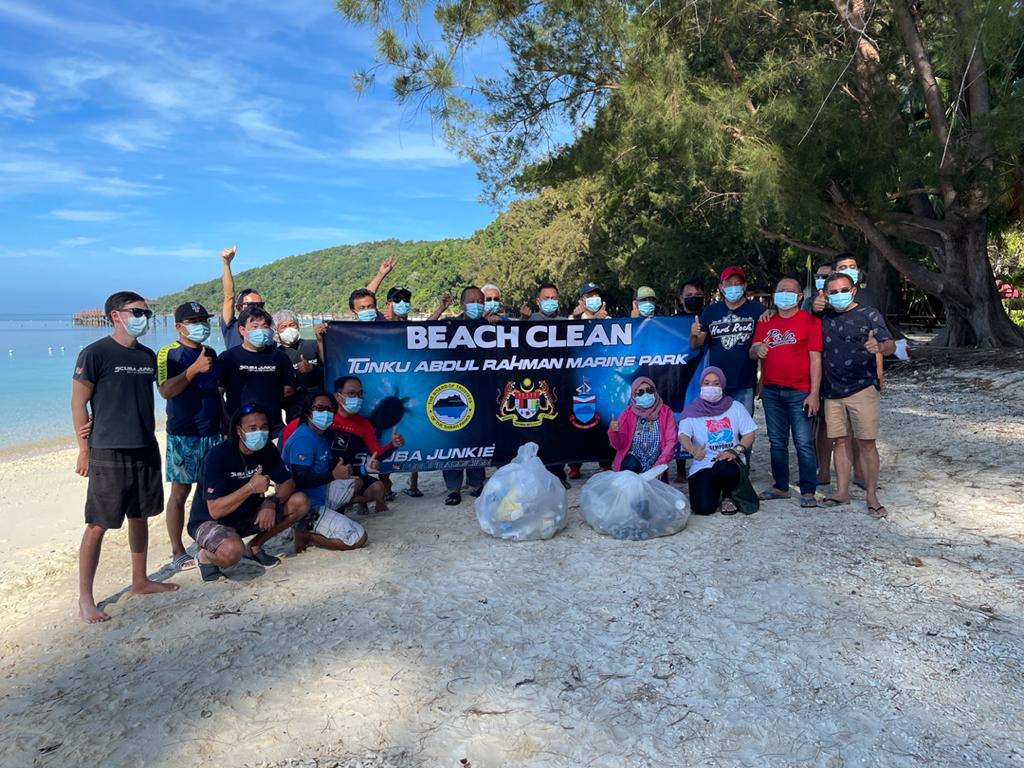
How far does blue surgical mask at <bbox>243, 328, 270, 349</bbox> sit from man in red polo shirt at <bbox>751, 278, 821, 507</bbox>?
150 inches

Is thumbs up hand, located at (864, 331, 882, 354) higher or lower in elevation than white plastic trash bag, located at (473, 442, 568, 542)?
higher

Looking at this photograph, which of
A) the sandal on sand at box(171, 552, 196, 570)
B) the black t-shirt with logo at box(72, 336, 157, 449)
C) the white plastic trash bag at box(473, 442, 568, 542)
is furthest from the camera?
the white plastic trash bag at box(473, 442, 568, 542)

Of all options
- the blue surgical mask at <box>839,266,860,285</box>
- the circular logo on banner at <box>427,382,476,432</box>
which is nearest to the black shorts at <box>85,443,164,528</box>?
the circular logo on banner at <box>427,382,476,432</box>

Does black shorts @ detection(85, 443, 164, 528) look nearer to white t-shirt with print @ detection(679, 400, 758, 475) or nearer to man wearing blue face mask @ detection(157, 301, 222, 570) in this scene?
man wearing blue face mask @ detection(157, 301, 222, 570)

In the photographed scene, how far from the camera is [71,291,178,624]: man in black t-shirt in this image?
4.01 meters

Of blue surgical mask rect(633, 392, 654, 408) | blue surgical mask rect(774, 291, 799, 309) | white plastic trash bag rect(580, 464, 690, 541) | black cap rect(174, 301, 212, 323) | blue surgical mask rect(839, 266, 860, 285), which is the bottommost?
white plastic trash bag rect(580, 464, 690, 541)

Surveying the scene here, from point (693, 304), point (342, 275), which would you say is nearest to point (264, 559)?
point (693, 304)

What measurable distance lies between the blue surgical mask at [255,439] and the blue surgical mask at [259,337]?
0.90 metres

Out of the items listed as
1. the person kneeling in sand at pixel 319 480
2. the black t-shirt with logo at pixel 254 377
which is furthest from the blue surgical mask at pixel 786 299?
the black t-shirt with logo at pixel 254 377

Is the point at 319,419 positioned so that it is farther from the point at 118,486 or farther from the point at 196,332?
the point at 118,486

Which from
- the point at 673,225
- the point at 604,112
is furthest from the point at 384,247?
the point at 604,112

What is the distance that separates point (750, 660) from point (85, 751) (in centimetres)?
292

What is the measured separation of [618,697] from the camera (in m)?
3.06

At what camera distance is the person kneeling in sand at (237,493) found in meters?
4.34
